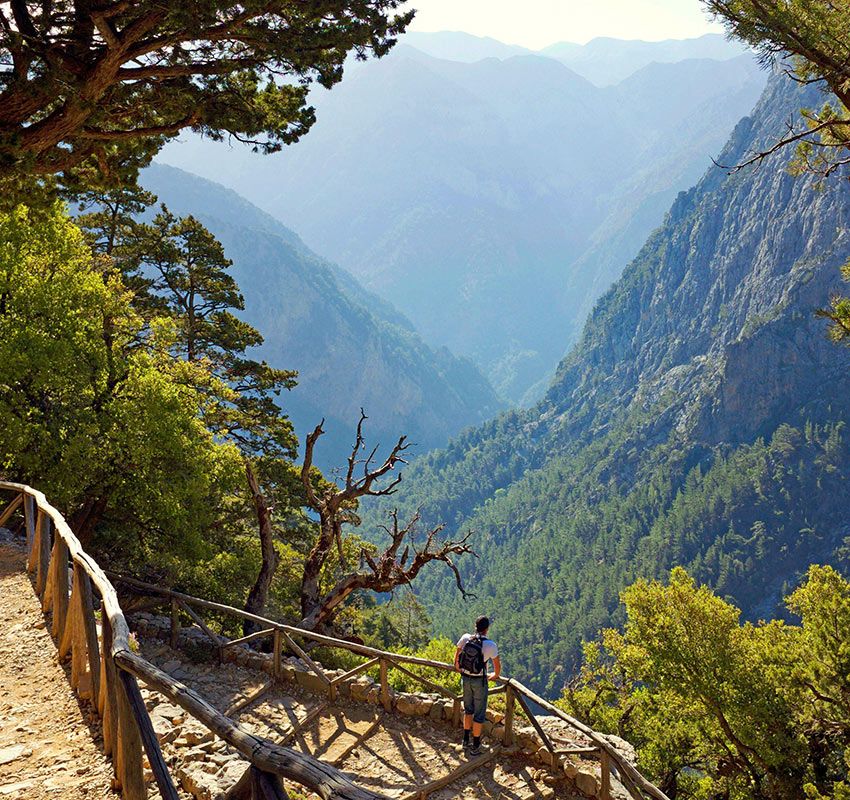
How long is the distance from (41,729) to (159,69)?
341 inches

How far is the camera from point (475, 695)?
9.52 metres

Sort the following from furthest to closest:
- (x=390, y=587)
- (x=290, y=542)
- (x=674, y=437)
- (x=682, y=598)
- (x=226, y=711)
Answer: (x=674, y=437) < (x=290, y=542) < (x=682, y=598) < (x=390, y=587) < (x=226, y=711)

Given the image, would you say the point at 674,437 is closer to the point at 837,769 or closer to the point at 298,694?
the point at 837,769

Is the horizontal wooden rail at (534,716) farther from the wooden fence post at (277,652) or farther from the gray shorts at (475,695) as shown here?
the gray shorts at (475,695)

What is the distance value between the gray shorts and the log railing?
538 centimetres

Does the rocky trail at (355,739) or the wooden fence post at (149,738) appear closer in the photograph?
the wooden fence post at (149,738)

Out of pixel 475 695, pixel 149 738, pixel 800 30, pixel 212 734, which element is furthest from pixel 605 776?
pixel 800 30

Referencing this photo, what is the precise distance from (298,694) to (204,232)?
783 inches

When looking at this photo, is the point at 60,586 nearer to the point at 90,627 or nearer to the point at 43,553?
the point at 90,627

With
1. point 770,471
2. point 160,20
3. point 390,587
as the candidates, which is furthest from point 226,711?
point 770,471

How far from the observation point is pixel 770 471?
151 m

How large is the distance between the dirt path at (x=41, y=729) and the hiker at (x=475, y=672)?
5.02 meters

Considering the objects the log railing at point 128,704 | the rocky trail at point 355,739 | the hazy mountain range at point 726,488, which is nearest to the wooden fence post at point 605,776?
the rocky trail at point 355,739

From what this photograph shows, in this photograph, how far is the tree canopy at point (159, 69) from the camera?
27.2 ft
